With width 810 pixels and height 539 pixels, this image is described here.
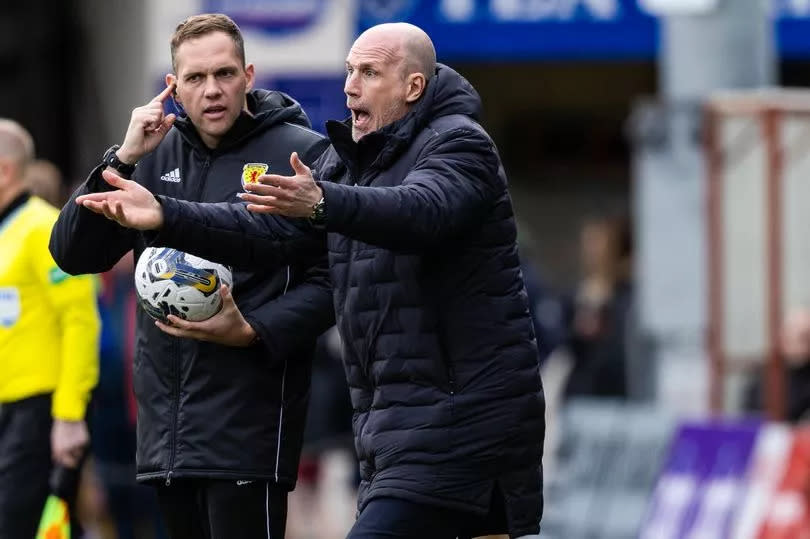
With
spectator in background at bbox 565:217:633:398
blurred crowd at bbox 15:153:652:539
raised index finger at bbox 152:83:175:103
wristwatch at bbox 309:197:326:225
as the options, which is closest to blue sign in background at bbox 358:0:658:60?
blurred crowd at bbox 15:153:652:539

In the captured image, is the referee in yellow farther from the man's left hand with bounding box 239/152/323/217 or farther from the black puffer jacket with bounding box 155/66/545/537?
the man's left hand with bounding box 239/152/323/217

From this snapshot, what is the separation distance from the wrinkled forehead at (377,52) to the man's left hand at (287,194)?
0.62 meters

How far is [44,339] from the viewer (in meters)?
8.81

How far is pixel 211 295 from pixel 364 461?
2.32 feet

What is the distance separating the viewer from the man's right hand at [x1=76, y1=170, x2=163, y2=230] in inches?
249

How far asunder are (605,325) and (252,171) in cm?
673

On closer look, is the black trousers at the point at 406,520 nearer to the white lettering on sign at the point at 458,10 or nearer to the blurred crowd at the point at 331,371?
the blurred crowd at the point at 331,371

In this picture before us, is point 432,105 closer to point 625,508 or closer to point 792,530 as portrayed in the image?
point 792,530

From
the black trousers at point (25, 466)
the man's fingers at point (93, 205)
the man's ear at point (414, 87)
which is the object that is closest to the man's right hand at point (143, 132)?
the man's fingers at point (93, 205)

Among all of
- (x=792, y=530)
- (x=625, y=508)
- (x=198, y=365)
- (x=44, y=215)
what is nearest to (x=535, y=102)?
(x=625, y=508)

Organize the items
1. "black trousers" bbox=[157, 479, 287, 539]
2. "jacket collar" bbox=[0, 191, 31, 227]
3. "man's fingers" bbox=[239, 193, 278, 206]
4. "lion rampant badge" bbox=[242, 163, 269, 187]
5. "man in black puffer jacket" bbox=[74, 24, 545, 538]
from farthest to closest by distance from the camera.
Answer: "jacket collar" bbox=[0, 191, 31, 227], "black trousers" bbox=[157, 479, 287, 539], "lion rampant badge" bbox=[242, 163, 269, 187], "man in black puffer jacket" bbox=[74, 24, 545, 538], "man's fingers" bbox=[239, 193, 278, 206]

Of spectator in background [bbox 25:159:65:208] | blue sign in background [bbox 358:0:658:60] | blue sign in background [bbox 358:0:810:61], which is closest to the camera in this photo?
spectator in background [bbox 25:159:65:208]

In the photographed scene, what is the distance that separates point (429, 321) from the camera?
6.54 m

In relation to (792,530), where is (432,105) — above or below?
above
